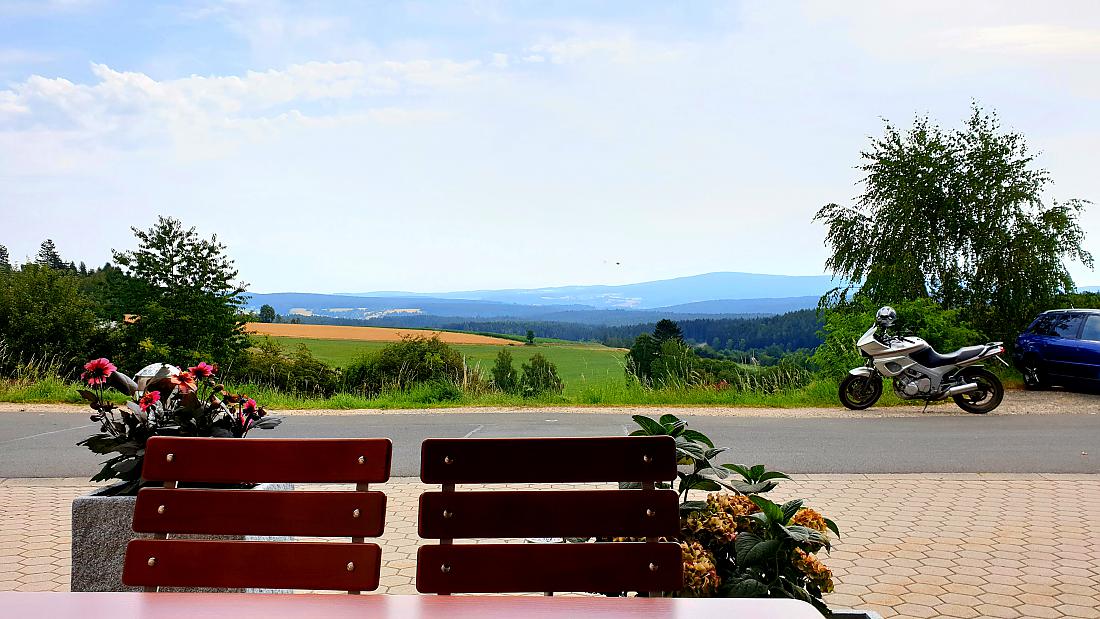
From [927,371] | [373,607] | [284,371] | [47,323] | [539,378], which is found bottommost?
[284,371]

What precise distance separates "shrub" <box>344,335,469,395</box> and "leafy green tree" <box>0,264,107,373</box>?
5.79m

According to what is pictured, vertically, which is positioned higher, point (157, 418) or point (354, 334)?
point (157, 418)

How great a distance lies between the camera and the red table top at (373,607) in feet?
6.14

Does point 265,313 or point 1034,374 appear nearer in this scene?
point 1034,374

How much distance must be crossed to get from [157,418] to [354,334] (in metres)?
31.3

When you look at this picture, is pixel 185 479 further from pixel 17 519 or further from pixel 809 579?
pixel 17 519

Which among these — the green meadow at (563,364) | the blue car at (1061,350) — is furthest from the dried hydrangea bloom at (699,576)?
the blue car at (1061,350)

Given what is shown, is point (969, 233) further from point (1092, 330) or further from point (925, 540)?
point (925, 540)

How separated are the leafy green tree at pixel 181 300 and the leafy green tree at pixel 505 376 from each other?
19.6ft

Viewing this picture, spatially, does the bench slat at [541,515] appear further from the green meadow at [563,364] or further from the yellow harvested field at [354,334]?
the yellow harvested field at [354,334]

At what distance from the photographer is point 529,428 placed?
1297 centimetres

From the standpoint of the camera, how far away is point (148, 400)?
13.5 ft

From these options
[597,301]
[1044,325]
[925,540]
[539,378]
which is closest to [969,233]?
[1044,325]

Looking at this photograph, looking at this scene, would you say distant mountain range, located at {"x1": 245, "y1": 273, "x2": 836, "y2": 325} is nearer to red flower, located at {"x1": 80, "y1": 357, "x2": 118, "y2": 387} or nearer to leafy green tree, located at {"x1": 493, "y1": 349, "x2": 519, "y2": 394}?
leafy green tree, located at {"x1": 493, "y1": 349, "x2": 519, "y2": 394}
